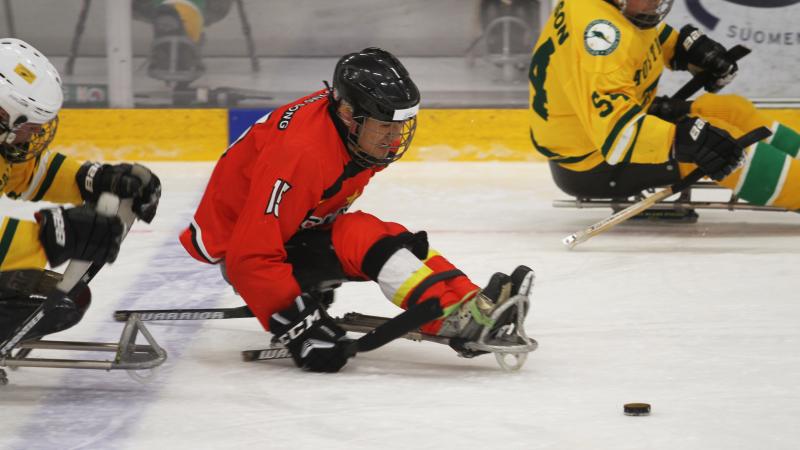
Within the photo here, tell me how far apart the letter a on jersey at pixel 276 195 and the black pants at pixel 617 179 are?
207cm

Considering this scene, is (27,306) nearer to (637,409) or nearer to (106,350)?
(106,350)

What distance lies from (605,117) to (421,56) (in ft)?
8.81

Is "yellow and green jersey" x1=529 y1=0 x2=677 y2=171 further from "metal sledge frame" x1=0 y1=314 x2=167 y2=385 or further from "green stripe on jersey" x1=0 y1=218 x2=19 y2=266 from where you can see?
"green stripe on jersey" x1=0 y1=218 x2=19 y2=266

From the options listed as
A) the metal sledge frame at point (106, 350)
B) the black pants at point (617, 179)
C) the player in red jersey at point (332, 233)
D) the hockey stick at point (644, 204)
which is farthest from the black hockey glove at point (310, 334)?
the black pants at point (617, 179)

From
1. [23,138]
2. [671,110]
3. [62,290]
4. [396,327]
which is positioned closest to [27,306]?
[62,290]

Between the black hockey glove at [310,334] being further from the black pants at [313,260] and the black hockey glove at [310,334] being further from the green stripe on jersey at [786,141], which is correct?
the green stripe on jersey at [786,141]

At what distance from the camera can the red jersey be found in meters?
2.99

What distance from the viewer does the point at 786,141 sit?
4.91m

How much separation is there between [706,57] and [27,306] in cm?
307

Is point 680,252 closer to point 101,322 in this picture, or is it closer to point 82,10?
point 101,322

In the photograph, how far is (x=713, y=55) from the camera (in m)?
5.02

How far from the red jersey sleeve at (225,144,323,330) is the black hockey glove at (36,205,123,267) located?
0.36 meters

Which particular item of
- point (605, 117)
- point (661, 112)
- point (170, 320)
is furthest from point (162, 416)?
point (661, 112)

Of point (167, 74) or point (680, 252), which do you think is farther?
point (167, 74)
